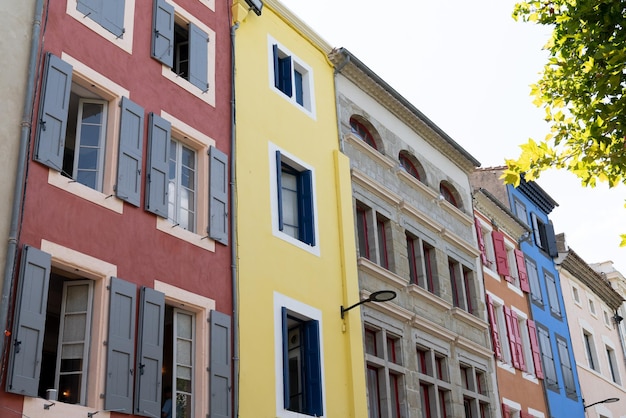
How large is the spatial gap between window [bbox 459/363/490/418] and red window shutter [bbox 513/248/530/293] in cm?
547

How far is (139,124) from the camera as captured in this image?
12688mm

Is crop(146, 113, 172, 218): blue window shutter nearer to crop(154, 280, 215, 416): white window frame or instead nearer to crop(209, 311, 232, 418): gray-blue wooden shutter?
crop(154, 280, 215, 416): white window frame

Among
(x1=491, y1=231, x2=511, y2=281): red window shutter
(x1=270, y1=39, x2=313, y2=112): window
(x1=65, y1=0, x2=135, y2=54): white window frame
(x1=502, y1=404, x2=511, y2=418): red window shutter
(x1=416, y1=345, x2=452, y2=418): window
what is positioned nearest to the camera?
(x1=65, y1=0, x2=135, y2=54): white window frame

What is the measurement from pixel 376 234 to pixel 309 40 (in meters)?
4.31

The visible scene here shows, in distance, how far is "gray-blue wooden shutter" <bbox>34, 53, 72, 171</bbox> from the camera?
1102cm

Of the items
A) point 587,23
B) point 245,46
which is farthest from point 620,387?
point 587,23

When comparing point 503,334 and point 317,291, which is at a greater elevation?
point 503,334

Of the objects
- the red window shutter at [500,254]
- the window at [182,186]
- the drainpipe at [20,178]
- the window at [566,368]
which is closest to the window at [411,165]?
the red window shutter at [500,254]

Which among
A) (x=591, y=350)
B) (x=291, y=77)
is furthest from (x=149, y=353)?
(x=591, y=350)

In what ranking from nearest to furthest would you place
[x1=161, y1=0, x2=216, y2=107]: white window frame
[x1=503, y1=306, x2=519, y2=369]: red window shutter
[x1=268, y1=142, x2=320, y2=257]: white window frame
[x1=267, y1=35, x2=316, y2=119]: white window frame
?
[x1=161, y1=0, x2=216, y2=107]: white window frame < [x1=268, y1=142, x2=320, y2=257]: white window frame < [x1=267, y1=35, x2=316, y2=119]: white window frame < [x1=503, y1=306, x2=519, y2=369]: red window shutter

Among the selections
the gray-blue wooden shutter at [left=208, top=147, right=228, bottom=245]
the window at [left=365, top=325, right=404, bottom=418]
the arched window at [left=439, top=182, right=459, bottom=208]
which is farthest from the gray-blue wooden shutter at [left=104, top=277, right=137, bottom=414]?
the arched window at [left=439, top=182, right=459, bottom=208]

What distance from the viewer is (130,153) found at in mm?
12312

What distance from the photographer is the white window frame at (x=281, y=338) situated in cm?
1366

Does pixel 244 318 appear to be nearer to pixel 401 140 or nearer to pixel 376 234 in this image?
pixel 376 234
